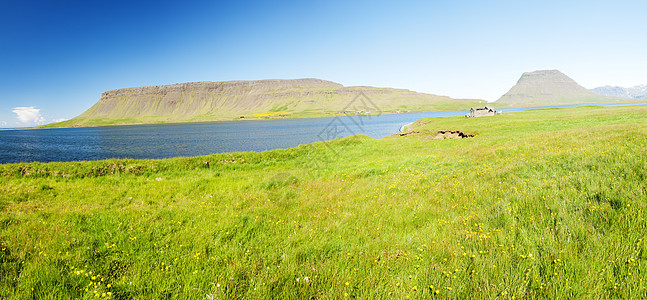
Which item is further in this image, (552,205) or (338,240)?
(552,205)

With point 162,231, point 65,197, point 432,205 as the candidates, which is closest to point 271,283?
point 162,231

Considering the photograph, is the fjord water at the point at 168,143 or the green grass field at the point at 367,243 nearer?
the green grass field at the point at 367,243

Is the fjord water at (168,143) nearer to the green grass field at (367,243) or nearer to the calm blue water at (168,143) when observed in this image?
the calm blue water at (168,143)

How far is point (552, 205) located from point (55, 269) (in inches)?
399

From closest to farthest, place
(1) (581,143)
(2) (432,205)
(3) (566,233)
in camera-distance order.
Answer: (3) (566,233)
(2) (432,205)
(1) (581,143)

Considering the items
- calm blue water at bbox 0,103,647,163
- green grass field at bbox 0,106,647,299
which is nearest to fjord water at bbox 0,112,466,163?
calm blue water at bbox 0,103,647,163

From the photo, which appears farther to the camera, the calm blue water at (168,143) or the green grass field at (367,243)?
the calm blue water at (168,143)

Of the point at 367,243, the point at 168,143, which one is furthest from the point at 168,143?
the point at 367,243

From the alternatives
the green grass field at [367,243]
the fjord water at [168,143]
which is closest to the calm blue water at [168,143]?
the fjord water at [168,143]

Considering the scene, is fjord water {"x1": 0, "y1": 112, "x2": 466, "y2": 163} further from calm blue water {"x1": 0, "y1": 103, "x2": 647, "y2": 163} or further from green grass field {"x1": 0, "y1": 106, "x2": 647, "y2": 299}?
green grass field {"x1": 0, "y1": 106, "x2": 647, "y2": 299}

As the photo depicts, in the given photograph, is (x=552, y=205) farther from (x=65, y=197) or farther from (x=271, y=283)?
(x=65, y=197)

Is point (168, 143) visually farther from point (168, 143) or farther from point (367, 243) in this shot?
point (367, 243)

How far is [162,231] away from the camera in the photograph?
18.8ft

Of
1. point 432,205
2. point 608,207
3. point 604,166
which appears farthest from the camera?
point 604,166
